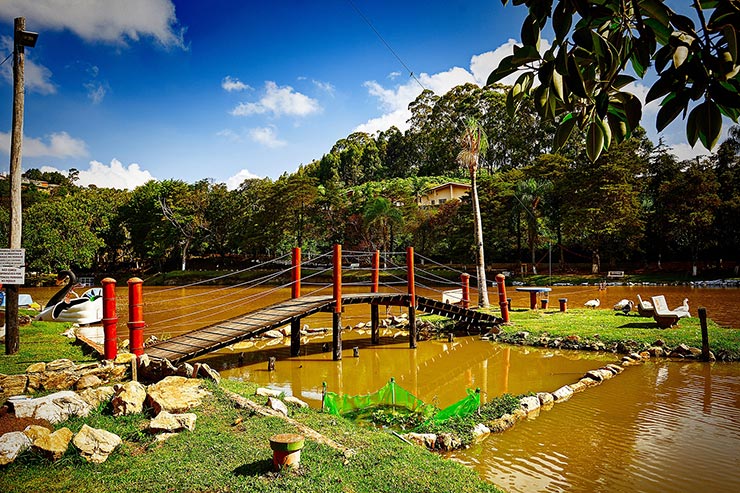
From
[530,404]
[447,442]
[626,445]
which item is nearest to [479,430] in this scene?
[447,442]

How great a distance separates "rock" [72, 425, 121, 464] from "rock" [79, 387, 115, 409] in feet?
4.56

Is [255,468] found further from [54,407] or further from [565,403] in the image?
[565,403]

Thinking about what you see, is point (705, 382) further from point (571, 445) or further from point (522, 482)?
point (522, 482)

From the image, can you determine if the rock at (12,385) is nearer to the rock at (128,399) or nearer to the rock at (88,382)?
the rock at (88,382)

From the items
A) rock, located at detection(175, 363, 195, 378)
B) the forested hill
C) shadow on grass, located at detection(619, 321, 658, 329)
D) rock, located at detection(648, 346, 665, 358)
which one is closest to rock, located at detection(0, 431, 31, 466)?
rock, located at detection(175, 363, 195, 378)

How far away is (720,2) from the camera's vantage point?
1.37 metres

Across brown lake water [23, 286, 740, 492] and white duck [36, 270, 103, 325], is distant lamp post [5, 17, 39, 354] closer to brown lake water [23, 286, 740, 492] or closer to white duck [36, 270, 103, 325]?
brown lake water [23, 286, 740, 492]

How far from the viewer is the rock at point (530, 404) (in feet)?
23.5

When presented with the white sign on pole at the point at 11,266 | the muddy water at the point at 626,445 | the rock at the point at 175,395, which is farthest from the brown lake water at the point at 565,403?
the white sign on pole at the point at 11,266

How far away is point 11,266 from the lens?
324 inches

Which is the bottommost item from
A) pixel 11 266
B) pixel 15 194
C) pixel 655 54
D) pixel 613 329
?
pixel 613 329

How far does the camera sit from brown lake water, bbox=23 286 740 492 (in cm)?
511

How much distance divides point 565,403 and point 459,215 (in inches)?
1305

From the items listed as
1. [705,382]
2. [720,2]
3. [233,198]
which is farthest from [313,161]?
[720,2]
